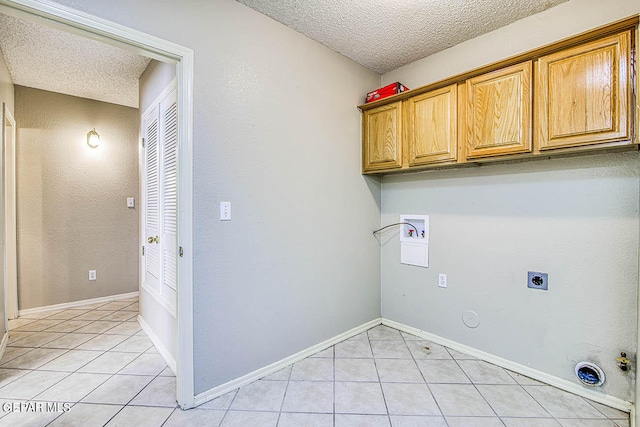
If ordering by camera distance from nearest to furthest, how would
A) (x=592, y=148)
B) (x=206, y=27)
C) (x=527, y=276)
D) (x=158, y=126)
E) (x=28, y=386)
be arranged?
(x=592, y=148) → (x=206, y=27) → (x=28, y=386) → (x=527, y=276) → (x=158, y=126)

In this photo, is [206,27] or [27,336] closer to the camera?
[206,27]

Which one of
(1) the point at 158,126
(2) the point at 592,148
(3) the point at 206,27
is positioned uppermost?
(3) the point at 206,27

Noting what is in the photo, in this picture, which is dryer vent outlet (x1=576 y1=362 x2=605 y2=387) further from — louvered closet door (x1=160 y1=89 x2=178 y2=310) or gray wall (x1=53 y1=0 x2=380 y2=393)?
louvered closet door (x1=160 y1=89 x2=178 y2=310)

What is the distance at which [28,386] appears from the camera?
6.23ft

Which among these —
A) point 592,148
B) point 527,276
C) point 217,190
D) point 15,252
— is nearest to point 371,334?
point 527,276

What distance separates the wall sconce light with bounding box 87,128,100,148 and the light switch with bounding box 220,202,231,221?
9.58 feet

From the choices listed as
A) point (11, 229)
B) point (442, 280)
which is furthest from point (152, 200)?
point (442, 280)

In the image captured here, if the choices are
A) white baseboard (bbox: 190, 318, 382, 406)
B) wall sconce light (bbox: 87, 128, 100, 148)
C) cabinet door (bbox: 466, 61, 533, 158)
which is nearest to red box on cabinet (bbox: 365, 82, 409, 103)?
cabinet door (bbox: 466, 61, 533, 158)

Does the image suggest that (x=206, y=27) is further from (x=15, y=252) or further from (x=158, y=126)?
(x=15, y=252)

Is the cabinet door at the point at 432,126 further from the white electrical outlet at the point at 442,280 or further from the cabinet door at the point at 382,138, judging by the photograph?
the white electrical outlet at the point at 442,280

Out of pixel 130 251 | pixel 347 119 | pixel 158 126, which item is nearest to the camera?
pixel 158 126

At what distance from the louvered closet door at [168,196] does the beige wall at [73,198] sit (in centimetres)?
197

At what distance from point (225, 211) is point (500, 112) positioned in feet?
6.40

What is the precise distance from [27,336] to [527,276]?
14.1 ft
